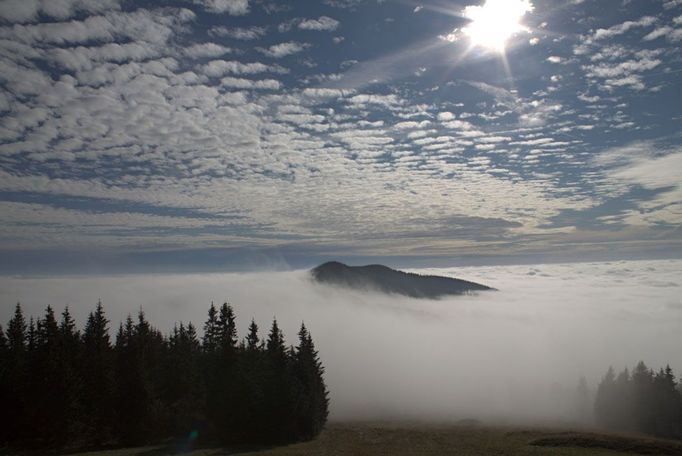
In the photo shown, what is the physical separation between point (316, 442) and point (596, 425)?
95.4 meters

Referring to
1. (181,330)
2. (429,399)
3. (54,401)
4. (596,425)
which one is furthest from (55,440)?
(429,399)

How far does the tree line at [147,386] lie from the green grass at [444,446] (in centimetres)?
630

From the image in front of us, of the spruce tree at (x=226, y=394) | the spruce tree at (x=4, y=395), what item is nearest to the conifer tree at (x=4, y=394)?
the spruce tree at (x=4, y=395)

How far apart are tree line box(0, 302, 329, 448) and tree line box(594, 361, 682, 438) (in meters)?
87.0

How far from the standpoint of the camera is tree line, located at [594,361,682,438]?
106m

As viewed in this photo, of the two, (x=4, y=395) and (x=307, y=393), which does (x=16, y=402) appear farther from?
(x=307, y=393)

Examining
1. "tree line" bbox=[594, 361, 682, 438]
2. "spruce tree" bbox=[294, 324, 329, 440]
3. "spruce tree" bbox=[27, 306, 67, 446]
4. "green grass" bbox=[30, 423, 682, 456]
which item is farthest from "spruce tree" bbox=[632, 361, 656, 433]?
"spruce tree" bbox=[27, 306, 67, 446]

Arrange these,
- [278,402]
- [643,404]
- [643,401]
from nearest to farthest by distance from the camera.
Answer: [278,402]
[643,404]
[643,401]

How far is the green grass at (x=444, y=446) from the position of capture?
54.6m

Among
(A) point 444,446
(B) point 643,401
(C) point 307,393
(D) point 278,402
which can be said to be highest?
(D) point 278,402

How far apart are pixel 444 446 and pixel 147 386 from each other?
4299cm

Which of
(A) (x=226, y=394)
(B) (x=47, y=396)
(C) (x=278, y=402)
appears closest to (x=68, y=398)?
(B) (x=47, y=396)

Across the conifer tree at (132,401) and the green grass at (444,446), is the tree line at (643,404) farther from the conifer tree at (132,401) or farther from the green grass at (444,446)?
the conifer tree at (132,401)

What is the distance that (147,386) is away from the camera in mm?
61625
